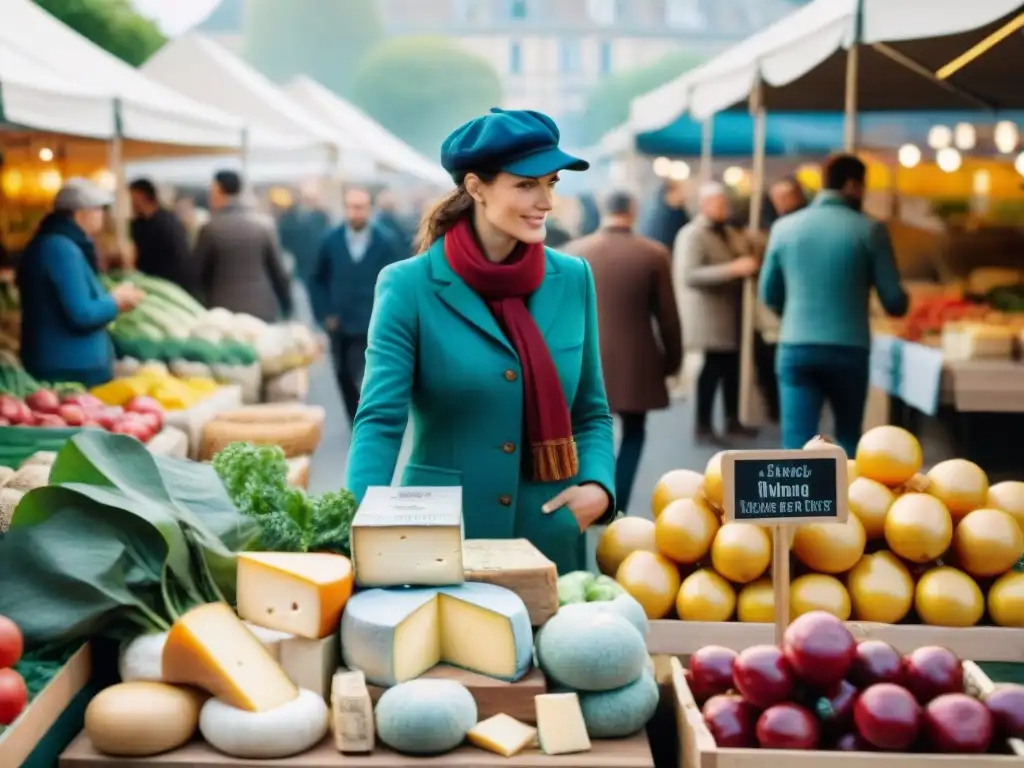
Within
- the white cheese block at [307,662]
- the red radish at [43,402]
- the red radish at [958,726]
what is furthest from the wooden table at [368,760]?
the red radish at [43,402]

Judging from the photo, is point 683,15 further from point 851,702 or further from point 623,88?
point 851,702

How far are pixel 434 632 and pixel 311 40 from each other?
91.7 m

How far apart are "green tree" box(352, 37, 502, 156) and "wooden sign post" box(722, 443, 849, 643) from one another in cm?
7998

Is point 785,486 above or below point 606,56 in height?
below

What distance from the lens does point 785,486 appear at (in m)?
2.61

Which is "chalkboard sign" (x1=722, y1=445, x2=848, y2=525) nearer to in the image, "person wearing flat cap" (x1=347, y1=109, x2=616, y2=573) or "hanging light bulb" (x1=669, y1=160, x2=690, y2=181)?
"person wearing flat cap" (x1=347, y1=109, x2=616, y2=573)

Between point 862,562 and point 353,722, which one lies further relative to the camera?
point 862,562

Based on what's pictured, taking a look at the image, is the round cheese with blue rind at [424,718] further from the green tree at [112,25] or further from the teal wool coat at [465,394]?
the green tree at [112,25]

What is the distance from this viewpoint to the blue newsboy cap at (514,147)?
288cm

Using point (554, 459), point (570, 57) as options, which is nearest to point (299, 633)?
point (554, 459)

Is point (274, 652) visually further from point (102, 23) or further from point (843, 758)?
point (102, 23)

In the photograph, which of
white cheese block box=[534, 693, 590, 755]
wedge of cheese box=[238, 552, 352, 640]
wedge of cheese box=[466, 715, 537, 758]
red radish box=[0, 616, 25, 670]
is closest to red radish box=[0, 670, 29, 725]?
red radish box=[0, 616, 25, 670]

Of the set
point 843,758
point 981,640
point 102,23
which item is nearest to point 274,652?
point 843,758

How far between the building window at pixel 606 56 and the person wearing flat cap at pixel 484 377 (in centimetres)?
9785
